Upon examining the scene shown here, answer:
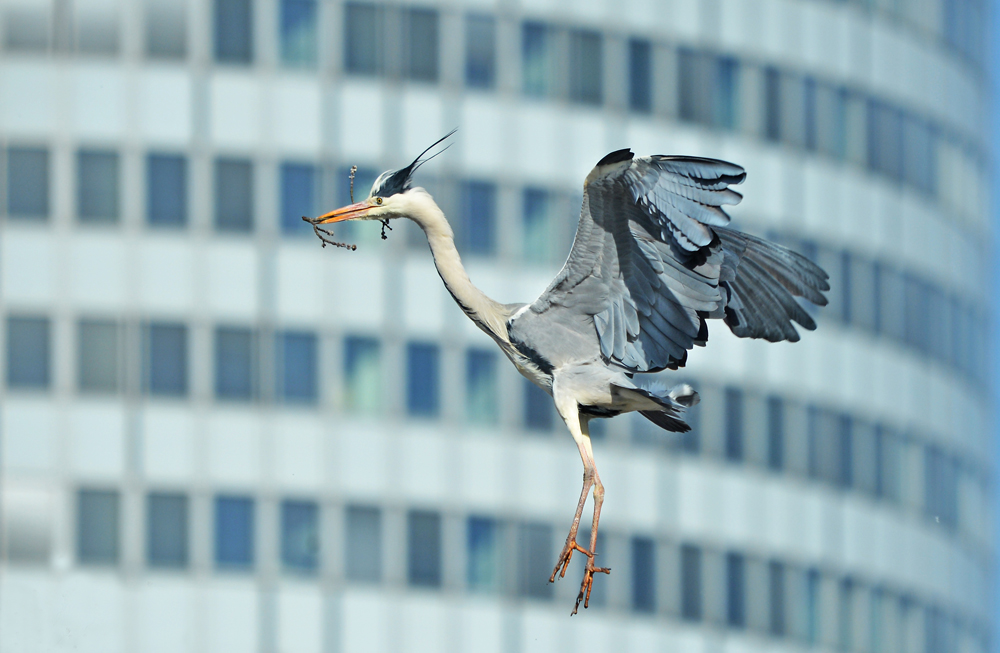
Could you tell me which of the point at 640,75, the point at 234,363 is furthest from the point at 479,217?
the point at 234,363

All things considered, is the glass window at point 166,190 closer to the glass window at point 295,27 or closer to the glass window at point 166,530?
the glass window at point 295,27

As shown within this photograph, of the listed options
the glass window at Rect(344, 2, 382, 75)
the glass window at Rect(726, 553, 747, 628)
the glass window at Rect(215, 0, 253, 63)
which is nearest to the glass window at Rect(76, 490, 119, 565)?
the glass window at Rect(215, 0, 253, 63)

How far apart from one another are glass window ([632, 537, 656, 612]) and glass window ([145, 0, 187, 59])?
26532 millimetres

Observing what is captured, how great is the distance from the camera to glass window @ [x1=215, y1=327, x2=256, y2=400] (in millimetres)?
71938

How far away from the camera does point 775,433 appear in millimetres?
80875

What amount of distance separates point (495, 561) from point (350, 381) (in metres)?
8.96

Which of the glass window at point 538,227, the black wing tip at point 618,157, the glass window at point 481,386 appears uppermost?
the glass window at point 538,227

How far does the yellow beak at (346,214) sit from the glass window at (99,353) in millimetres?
54377

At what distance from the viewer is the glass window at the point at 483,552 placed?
73312 millimetres

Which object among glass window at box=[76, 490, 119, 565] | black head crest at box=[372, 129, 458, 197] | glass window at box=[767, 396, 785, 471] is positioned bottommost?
glass window at box=[76, 490, 119, 565]

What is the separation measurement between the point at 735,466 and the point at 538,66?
1846cm

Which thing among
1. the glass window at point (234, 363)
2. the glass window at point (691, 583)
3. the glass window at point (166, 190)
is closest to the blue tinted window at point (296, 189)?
the glass window at point (166, 190)

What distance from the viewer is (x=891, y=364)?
85.1 metres

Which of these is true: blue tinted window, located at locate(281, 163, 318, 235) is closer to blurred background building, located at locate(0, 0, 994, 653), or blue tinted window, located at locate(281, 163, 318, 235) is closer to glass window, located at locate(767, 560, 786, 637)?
blurred background building, located at locate(0, 0, 994, 653)
